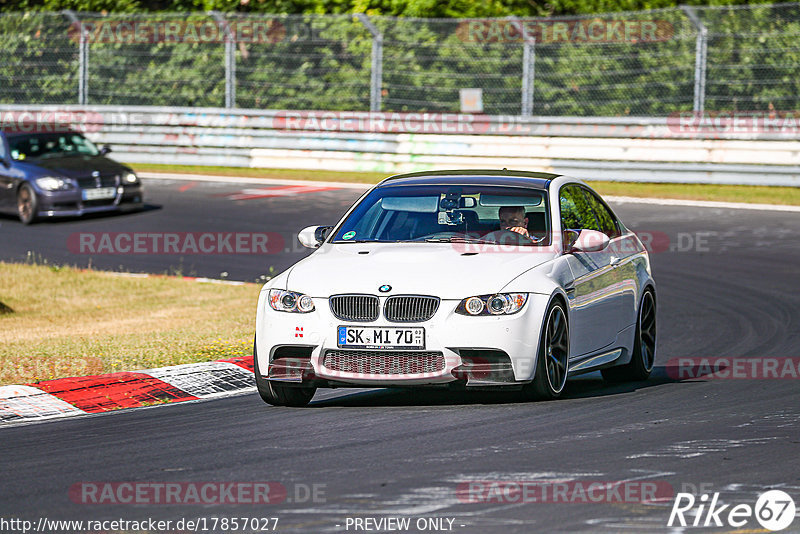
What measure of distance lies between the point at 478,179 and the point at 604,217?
114 cm

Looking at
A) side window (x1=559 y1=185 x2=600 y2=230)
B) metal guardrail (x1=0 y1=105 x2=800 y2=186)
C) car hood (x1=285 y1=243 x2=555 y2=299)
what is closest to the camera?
car hood (x1=285 y1=243 x2=555 y2=299)

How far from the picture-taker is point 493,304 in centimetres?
833

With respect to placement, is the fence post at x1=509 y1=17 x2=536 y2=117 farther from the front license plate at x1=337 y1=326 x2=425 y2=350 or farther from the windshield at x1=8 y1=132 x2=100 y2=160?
the front license plate at x1=337 y1=326 x2=425 y2=350

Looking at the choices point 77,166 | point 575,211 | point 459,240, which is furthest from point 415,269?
point 77,166

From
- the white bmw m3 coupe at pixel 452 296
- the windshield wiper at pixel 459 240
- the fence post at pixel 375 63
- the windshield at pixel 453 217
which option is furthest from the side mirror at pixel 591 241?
the fence post at pixel 375 63

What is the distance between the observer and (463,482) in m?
6.51

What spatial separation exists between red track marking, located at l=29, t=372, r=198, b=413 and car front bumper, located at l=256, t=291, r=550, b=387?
4.24ft

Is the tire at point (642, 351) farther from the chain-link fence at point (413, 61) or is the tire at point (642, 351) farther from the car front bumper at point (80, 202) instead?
the chain-link fence at point (413, 61)

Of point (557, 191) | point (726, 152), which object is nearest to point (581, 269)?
point (557, 191)

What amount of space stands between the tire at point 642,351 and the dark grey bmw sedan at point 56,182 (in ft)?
43.8

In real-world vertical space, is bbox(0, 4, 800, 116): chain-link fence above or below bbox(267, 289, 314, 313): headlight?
above

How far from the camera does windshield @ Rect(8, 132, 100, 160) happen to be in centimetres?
2270

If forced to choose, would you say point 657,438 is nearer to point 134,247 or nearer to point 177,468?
point 177,468

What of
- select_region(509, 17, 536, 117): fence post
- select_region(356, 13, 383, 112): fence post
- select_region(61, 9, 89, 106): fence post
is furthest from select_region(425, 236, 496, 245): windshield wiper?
select_region(61, 9, 89, 106): fence post
